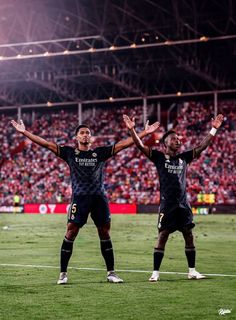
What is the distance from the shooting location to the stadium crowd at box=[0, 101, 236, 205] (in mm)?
52188

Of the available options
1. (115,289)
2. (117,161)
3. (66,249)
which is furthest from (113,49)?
(115,289)

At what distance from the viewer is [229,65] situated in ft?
184

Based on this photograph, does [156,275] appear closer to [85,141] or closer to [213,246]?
[85,141]

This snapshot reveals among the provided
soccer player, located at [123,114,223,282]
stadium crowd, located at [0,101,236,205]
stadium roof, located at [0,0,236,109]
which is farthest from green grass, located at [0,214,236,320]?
stadium crowd, located at [0,101,236,205]

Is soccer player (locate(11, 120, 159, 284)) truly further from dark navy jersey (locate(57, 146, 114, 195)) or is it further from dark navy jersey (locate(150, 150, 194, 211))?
dark navy jersey (locate(150, 150, 194, 211))

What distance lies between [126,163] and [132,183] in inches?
145

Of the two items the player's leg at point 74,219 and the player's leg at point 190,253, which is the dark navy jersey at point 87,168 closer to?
the player's leg at point 74,219

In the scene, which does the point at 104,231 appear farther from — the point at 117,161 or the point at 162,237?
the point at 117,161

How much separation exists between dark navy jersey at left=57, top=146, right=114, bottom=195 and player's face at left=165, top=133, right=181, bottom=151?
91 cm

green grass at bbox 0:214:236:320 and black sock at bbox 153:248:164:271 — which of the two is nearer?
green grass at bbox 0:214:236:320

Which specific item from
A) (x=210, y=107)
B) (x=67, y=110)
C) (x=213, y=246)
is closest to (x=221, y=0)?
(x=210, y=107)

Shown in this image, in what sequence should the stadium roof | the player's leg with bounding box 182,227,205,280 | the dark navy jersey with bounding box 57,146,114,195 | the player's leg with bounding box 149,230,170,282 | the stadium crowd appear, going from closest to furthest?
the dark navy jersey with bounding box 57,146,114,195
the player's leg with bounding box 149,230,170,282
the player's leg with bounding box 182,227,205,280
the stadium roof
the stadium crowd

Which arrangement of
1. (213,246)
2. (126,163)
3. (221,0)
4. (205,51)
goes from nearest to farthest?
(213,246)
(221,0)
(205,51)
(126,163)

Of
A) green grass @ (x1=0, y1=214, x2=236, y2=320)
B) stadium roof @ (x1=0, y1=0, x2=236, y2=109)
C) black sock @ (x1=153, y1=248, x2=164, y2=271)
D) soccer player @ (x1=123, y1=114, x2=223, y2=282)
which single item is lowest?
green grass @ (x1=0, y1=214, x2=236, y2=320)
